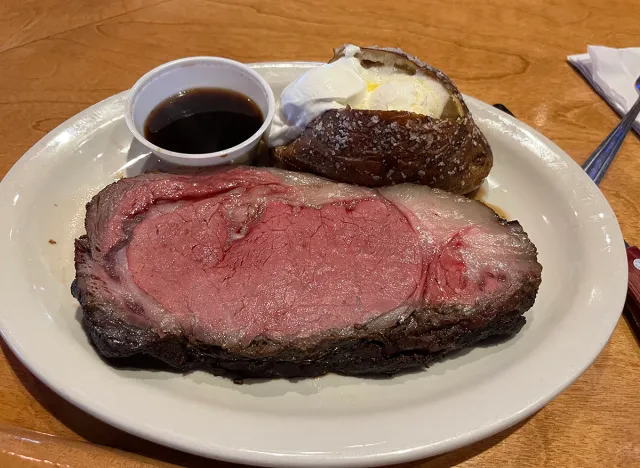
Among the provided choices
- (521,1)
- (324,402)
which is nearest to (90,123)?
(324,402)

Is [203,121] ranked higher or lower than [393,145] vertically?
lower

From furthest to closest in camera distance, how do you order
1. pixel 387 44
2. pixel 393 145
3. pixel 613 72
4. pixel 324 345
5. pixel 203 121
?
pixel 387 44, pixel 613 72, pixel 203 121, pixel 393 145, pixel 324 345

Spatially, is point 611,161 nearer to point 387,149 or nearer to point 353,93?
point 387,149

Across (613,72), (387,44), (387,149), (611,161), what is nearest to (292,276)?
(387,149)

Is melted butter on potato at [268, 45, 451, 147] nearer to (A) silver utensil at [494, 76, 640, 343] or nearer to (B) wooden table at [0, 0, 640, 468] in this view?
(A) silver utensil at [494, 76, 640, 343]

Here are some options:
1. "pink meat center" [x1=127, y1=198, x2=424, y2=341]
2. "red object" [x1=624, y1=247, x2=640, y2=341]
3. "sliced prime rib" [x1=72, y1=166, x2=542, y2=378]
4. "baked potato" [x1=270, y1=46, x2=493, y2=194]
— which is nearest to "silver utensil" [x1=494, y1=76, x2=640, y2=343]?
"red object" [x1=624, y1=247, x2=640, y2=341]

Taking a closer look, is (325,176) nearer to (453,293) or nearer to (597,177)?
(453,293)

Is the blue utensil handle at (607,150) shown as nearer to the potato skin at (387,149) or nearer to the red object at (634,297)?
the red object at (634,297)

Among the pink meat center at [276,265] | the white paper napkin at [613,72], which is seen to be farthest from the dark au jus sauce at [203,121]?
the white paper napkin at [613,72]
